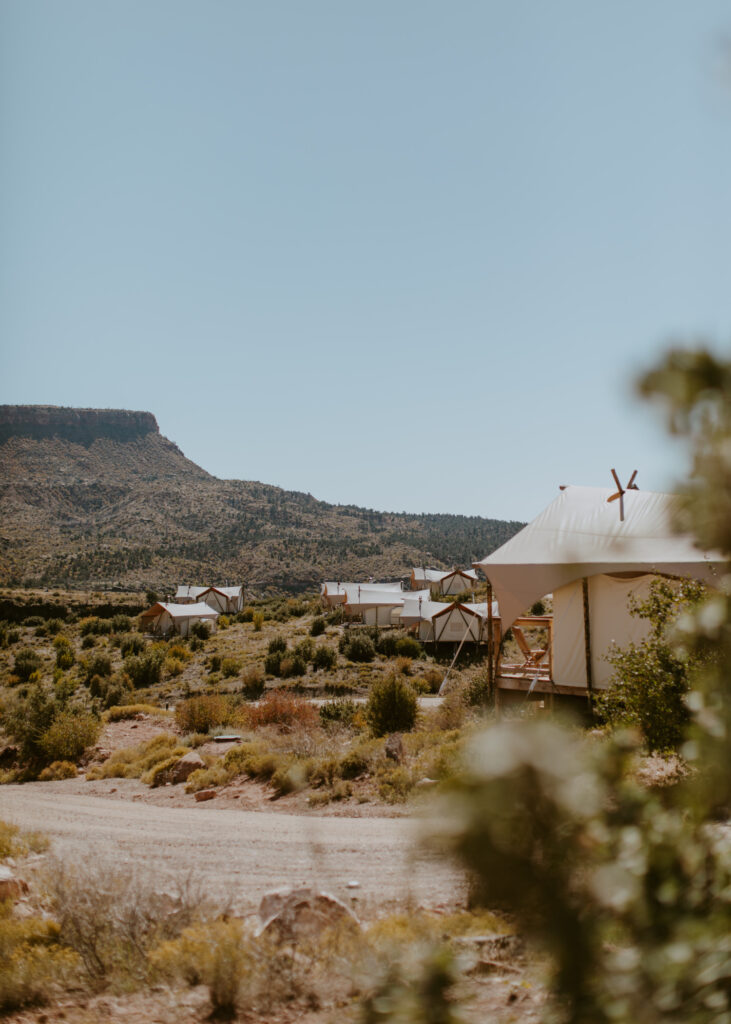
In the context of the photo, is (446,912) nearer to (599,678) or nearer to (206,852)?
(206,852)

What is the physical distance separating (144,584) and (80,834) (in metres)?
63.1

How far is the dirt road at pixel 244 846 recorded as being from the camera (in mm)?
6988

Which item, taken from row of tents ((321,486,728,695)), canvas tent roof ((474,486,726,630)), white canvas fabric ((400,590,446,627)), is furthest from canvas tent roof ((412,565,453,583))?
canvas tent roof ((474,486,726,630))

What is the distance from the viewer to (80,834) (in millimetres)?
10445

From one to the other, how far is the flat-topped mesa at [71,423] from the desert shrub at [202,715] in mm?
114138

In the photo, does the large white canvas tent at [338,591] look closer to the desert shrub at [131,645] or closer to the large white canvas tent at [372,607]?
the large white canvas tent at [372,607]

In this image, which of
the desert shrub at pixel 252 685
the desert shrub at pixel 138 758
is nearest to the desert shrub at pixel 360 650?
the desert shrub at pixel 252 685

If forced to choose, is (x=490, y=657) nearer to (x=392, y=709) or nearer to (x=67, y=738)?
(x=392, y=709)

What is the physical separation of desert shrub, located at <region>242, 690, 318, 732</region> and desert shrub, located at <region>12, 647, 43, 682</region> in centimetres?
1747

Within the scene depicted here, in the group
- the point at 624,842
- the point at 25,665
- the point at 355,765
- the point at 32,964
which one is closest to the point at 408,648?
the point at 25,665

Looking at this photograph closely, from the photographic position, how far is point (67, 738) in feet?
59.2

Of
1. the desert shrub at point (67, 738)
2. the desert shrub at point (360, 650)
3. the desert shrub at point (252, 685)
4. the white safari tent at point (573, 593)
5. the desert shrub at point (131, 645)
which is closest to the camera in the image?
the white safari tent at point (573, 593)

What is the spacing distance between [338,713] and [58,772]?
6.89m

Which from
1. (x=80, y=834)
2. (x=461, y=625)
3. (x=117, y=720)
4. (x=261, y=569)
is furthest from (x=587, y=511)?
(x=261, y=569)
